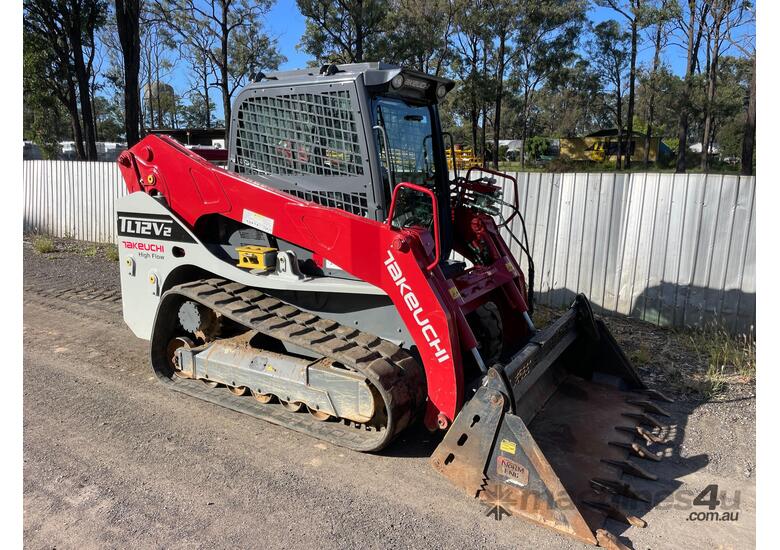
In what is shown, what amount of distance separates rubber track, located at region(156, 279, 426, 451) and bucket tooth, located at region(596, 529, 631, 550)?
4.51 feet

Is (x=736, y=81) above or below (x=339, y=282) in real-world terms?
above

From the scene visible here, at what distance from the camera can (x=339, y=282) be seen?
4215 mm

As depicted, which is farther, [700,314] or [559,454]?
[700,314]

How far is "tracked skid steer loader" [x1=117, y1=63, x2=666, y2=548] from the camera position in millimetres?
3613

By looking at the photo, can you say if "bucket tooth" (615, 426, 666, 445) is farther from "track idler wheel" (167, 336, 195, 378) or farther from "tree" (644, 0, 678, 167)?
"tree" (644, 0, 678, 167)

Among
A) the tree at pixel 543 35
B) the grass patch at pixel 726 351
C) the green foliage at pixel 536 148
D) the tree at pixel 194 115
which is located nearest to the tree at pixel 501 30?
the tree at pixel 543 35

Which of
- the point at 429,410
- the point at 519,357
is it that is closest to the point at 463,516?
the point at 429,410

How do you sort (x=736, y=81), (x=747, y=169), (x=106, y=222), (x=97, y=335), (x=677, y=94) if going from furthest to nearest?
(x=736, y=81) < (x=677, y=94) < (x=747, y=169) < (x=106, y=222) < (x=97, y=335)

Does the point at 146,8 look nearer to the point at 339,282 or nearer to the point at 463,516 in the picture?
the point at 339,282

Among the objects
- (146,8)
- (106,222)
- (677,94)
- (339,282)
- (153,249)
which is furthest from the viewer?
(677,94)

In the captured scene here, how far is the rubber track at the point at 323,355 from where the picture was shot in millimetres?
3811

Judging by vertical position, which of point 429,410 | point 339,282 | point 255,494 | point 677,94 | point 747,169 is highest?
point 677,94

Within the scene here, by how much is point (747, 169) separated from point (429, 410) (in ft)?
62.6

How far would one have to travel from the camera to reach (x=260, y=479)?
3.72 meters
